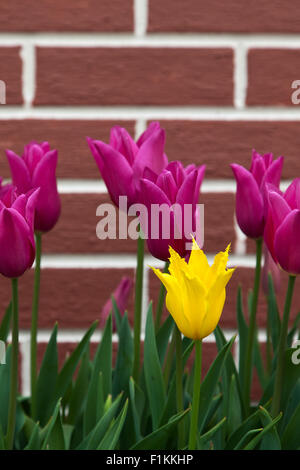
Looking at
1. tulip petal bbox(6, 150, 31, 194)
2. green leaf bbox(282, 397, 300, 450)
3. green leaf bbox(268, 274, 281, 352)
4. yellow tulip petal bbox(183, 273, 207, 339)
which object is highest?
tulip petal bbox(6, 150, 31, 194)

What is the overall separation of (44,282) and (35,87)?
0.30 metres

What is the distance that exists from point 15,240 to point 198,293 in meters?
0.15

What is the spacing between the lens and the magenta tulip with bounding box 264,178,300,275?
451mm

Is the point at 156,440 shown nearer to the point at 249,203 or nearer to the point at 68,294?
the point at 249,203

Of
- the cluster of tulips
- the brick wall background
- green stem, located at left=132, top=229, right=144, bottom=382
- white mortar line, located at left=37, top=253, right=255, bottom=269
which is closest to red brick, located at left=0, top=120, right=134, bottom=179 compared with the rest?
the brick wall background

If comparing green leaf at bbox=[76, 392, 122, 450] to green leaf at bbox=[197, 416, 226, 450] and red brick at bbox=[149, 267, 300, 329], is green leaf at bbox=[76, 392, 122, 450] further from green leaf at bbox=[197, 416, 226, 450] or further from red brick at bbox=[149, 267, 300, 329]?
red brick at bbox=[149, 267, 300, 329]

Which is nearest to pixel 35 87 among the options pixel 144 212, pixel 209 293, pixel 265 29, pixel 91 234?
pixel 91 234

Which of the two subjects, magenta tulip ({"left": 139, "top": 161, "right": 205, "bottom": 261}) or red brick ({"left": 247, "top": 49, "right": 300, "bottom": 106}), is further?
red brick ({"left": 247, "top": 49, "right": 300, "bottom": 106})

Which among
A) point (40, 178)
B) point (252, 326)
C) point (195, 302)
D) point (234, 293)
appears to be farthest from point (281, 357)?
point (234, 293)

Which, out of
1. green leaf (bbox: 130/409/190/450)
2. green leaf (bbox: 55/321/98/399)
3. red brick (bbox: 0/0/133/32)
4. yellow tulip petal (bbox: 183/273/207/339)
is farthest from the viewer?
red brick (bbox: 0/0/133/32)

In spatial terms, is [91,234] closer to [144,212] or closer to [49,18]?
[49,18]

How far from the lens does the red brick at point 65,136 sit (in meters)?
0.90

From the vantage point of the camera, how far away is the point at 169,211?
0.45m

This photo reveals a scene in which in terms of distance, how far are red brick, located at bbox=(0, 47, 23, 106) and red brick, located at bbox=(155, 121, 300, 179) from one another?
0.23m
